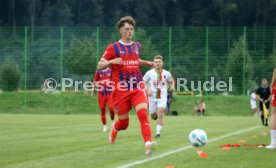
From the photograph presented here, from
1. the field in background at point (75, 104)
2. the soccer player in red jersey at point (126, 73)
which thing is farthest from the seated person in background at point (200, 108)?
the soccer player in red jersey at point (126, 73)

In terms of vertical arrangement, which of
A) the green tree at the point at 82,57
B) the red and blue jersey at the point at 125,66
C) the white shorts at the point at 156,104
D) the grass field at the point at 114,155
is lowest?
the grass field at the point at 114,155

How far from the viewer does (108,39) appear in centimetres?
3909

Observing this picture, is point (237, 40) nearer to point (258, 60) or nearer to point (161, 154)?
point (258, 60)

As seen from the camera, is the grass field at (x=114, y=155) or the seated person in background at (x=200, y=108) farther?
the seated person in background at (x=200, y=108)

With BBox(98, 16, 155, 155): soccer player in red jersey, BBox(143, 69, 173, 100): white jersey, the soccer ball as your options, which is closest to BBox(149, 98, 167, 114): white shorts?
BBox(143, 69, 173, 100): white jersey

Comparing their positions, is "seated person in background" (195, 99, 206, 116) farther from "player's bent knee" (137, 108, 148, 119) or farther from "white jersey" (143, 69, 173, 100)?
"player's bent knee" (137, 108, 148, 119)

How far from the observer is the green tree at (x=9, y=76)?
36844mm

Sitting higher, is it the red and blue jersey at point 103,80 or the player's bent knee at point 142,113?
the red and blue jersey at point 103,80

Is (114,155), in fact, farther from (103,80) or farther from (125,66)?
(103,80)

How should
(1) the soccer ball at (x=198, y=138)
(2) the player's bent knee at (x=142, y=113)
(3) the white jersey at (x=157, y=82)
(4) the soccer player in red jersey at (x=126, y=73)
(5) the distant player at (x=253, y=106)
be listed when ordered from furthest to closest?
(5) the distant player at (x=253, y=106)
(3) the white jersey at (x=157, y=82)
(4) the soccer player in red jersey at (x=126, y=73)
(1) the soccer ball at (x=198, y=138)
(2) the player's bent knee at (x=142, y=113)

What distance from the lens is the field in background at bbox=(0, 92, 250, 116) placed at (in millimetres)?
37031

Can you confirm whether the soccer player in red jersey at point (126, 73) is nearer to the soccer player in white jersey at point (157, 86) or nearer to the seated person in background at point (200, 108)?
the soccer player in white jersey at point (157, 86)

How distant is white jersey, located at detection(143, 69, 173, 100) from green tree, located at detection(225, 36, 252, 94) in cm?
1961

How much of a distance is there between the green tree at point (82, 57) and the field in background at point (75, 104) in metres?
1.56
